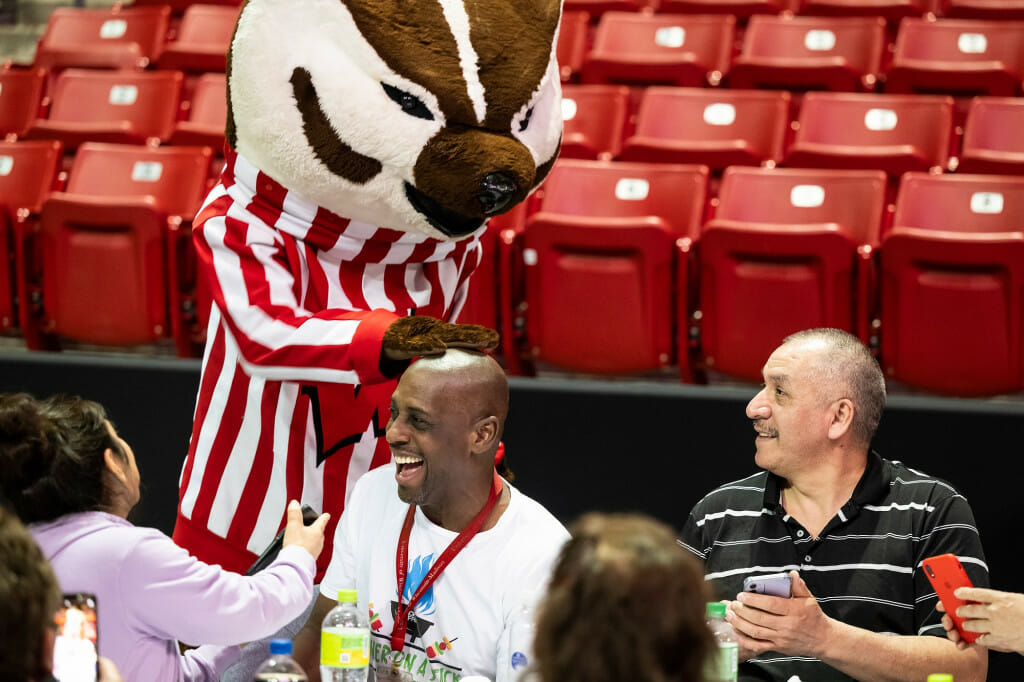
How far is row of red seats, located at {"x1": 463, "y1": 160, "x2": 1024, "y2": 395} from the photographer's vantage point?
3.96m

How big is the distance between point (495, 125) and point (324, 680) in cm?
112

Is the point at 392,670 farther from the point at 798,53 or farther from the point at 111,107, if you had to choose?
the point at 111,107

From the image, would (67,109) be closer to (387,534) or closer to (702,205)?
(702,205)

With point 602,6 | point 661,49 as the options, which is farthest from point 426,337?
point 602,6

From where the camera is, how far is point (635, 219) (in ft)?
13.7

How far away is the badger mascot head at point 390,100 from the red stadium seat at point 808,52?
2930 millimetres

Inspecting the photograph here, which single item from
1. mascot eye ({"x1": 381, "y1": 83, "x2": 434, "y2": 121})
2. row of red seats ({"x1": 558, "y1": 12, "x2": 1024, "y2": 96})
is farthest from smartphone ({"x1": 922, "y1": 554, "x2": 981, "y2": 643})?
row of red seats ({"x1": 558, "y1": 12, "x2": 1024, "y2": 96})

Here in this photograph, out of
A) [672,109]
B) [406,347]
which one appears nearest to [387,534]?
[406,347]

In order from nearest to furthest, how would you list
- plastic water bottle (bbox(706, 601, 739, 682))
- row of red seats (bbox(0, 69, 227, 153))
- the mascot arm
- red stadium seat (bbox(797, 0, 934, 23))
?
1. plastic water bottle (bbox(706, 601, 739, 682))
2. the mascot arm
3. row of red seats (bbox(0, 69, 227, 153))
4. red stadium seat (bbox(797, 0, 934, 23))

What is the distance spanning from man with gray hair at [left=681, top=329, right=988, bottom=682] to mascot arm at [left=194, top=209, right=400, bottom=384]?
2.61 ft

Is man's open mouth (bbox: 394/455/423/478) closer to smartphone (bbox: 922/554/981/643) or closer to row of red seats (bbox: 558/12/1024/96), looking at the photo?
smartphone (bbox: 922/554/981/643)

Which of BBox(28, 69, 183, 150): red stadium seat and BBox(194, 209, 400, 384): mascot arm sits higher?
BBox(28, 69, 183, 150): red stadium seat

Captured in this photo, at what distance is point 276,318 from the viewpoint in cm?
262

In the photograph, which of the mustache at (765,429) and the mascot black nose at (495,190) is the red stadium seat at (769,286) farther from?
the mascot black nose at (495,190)
